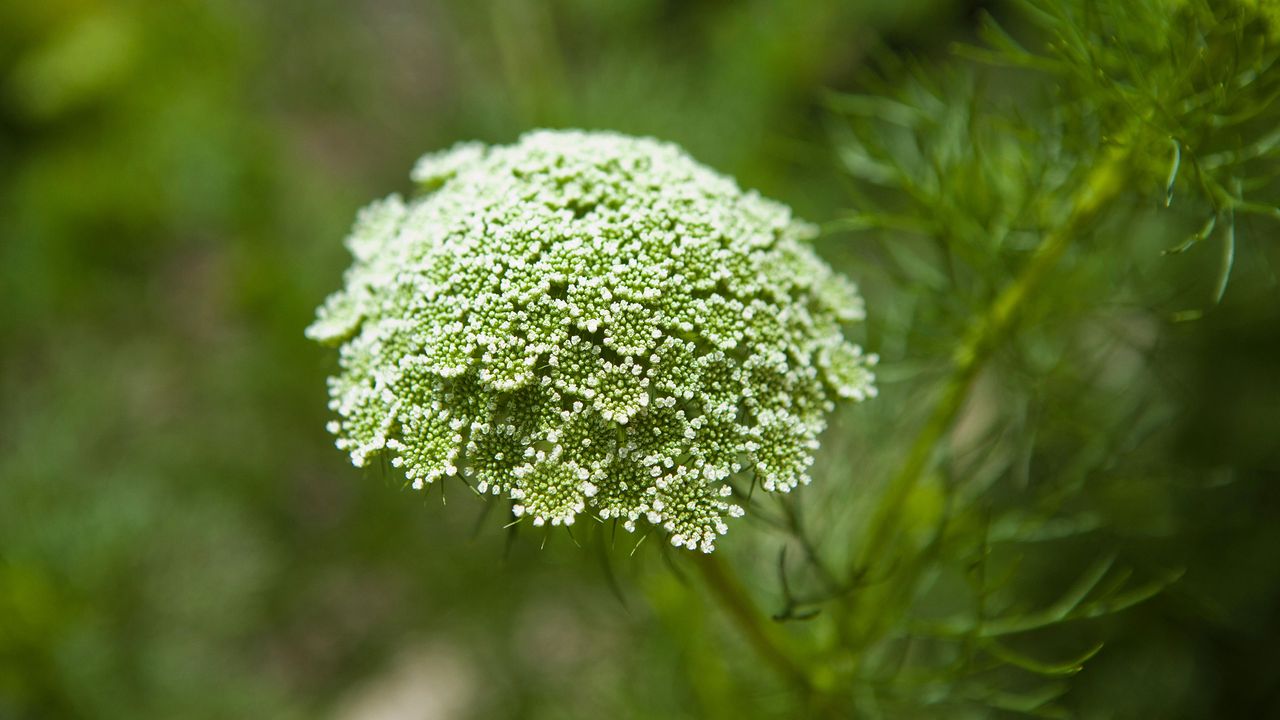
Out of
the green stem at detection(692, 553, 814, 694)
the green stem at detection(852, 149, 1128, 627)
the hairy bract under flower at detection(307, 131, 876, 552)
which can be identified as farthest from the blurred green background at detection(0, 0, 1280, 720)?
the hairy bract under flower at detection(307, 131, 876, 552)

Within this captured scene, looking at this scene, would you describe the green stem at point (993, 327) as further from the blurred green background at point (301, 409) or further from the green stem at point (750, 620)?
the blurred green background at point (301, 409)

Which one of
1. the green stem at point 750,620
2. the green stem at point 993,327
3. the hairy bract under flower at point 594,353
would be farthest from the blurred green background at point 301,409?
the hairy bract under flower at point 594,353

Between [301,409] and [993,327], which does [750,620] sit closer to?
[993,327]

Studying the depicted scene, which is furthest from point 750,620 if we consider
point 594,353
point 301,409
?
point 301,409

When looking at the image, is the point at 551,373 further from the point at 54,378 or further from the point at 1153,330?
the point at 1153,330

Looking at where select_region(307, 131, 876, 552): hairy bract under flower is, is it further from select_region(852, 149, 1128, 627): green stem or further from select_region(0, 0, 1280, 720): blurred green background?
select_region(0, 0, 1280, 720): blurred green background
